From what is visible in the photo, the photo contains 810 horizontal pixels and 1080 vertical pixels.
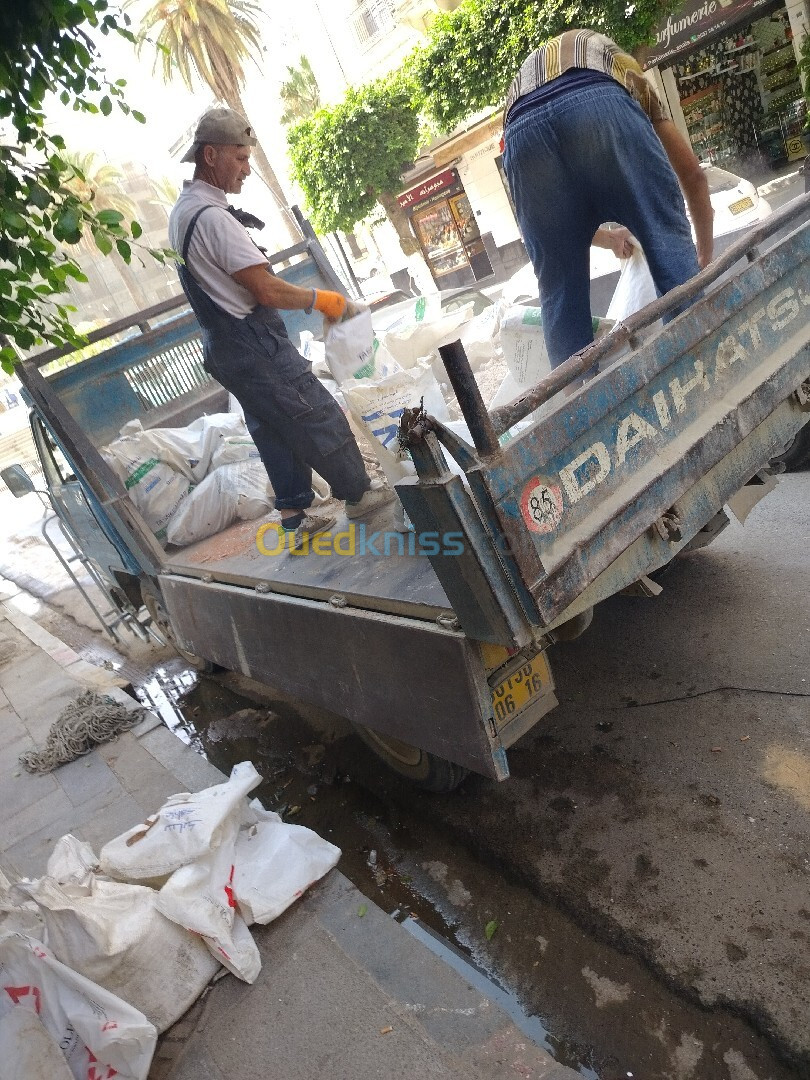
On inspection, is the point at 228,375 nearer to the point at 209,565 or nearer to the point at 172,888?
the point at 209,565

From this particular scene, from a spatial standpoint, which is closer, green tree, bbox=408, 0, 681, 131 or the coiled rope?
the coiled rope

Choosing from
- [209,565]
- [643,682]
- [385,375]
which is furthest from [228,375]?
[643,682]

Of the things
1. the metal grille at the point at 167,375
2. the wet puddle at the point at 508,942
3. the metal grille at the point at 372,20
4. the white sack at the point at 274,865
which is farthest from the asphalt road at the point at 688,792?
the metal grille at the point at 372,20

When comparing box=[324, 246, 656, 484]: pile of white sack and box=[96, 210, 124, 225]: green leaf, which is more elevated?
box=[96, 210, 124, 225]: green leaf

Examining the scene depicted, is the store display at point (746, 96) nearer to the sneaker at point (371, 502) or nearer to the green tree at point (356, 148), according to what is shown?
the green tree at point (356, 148)

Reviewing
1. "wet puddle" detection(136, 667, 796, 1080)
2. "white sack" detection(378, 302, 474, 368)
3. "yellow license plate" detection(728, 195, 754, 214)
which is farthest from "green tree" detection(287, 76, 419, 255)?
"wet puddle" detection(136, 667, 796, 1080)

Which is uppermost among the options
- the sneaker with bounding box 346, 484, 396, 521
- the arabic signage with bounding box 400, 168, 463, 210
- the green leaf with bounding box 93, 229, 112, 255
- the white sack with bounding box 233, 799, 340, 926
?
the arabic signage with bounding box 400, 168, 463, 210

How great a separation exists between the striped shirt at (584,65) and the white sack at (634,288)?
1.70 ft

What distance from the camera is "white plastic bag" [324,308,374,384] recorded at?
304 cm

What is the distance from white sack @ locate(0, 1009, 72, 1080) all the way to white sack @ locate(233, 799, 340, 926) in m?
0.59

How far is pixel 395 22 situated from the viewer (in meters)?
20.0

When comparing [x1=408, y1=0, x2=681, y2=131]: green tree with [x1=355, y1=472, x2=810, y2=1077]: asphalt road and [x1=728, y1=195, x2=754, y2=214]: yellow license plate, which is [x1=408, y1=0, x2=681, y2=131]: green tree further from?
[x1=355, y1=472, x2=810, y2=1077]: asphalt road

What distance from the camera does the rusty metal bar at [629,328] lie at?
5.87 feet

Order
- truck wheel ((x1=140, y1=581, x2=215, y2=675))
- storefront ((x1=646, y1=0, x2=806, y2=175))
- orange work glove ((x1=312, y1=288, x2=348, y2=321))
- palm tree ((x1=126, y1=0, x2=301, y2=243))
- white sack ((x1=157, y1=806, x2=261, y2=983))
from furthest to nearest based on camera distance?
palm tree ((x1=126, y1=0, x2=301, y2=243)), storefront ((x1=646, y1=0, x2=806, y2=175)), truck wheel ((x1=140, y1=581, x2=215, y2=675)), orange work glove ((x1=312, y1=288, x2=348, y2=321)), white sack ((x1=157, y1=806, x2=261, y2=983))
